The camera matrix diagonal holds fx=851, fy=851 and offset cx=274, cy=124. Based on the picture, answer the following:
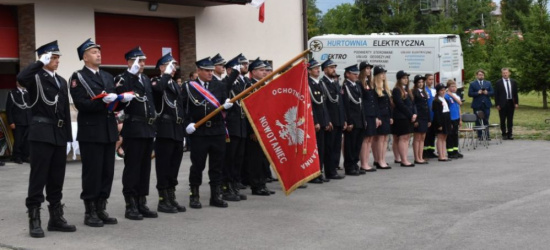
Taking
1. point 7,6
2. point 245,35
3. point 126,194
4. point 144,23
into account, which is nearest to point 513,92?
point 245,35

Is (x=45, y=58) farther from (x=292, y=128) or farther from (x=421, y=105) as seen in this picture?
(x=421, y=105)

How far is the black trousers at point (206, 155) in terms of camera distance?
11.0 meters

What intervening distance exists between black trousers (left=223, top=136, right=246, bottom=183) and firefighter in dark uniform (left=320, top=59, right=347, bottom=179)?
96.8 inches

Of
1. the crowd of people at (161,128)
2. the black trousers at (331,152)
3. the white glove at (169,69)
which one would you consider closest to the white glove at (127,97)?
the crowd of people at (161,128)

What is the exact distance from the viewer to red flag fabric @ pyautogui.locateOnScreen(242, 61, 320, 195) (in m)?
10.9

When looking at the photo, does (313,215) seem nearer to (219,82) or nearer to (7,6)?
(219,82)

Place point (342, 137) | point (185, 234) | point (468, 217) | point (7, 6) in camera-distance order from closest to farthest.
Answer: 1. point (185, 234)
2. point (468, 217)
3. point (342, 137)
4. point (7, 6)

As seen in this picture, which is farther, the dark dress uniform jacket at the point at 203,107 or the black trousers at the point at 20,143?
the black trousers at the point at 20,143

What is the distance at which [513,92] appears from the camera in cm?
2266

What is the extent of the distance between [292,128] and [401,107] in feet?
19.3

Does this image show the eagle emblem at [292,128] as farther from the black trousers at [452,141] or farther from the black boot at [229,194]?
the black trousers at [452,141]

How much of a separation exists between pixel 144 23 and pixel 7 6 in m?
3.99

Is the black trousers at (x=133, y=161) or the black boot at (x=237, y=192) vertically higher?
the black trousers at (x=133, y=161)

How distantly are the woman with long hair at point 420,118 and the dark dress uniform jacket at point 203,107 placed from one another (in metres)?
6.59
